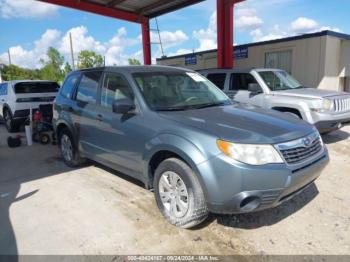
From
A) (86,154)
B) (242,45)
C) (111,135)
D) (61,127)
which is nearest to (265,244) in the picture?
(111,135)

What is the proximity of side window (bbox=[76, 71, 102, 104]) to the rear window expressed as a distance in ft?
17.0

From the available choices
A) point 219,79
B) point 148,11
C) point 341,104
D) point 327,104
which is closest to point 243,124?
point 327,104

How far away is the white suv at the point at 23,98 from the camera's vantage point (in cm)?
912

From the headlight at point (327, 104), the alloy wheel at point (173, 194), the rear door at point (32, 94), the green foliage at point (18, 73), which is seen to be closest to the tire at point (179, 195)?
the alloy wheel at point (173, 194)

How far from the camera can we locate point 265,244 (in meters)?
2.96

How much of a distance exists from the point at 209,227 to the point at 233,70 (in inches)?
208

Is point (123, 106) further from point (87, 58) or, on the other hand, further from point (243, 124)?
point (87, 58)

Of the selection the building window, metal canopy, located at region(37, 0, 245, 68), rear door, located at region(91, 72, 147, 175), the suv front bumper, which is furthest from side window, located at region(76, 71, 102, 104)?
the building window

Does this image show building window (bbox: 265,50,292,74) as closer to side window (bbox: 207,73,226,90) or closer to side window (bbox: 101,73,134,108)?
side window (bbox: 207,73,226,90)

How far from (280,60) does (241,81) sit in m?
6.08

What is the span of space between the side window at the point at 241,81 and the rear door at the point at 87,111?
13.1 feet

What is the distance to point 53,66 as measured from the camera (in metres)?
41.1

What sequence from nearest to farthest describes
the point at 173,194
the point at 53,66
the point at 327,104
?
the point at 173,194 → the point at 327,104 → the point at 53,66

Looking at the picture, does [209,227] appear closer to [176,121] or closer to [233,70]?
[176,121]
